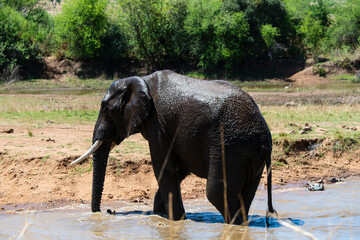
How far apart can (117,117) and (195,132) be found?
1.66 meters

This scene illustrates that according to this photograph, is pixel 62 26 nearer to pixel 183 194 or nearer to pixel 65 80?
pixel 65 80

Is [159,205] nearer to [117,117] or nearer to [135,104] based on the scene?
[117,117]

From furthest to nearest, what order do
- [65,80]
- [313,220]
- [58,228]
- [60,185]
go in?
1. [65,80]
2. [60,185]
3. [313,220]
4. [58,228]

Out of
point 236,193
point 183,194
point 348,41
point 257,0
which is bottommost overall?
point 183,194

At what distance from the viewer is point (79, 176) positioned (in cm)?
1034

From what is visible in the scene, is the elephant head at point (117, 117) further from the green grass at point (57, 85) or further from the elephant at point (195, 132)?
the green grass at point (57, 85)

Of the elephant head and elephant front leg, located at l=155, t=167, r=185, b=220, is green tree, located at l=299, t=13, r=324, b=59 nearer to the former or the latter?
the elephant head

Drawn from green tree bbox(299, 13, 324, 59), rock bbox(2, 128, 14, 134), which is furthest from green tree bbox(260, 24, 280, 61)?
rock bbox(2, 128, 14, 134)

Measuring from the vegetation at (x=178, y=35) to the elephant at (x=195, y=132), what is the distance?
46075 millimetres

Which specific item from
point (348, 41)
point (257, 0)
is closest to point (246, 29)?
point (257, 0)

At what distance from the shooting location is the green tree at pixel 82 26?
56.3 m

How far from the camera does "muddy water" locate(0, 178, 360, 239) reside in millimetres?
7273

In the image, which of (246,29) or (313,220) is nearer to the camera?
(313,220)

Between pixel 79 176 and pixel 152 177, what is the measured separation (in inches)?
56.4
